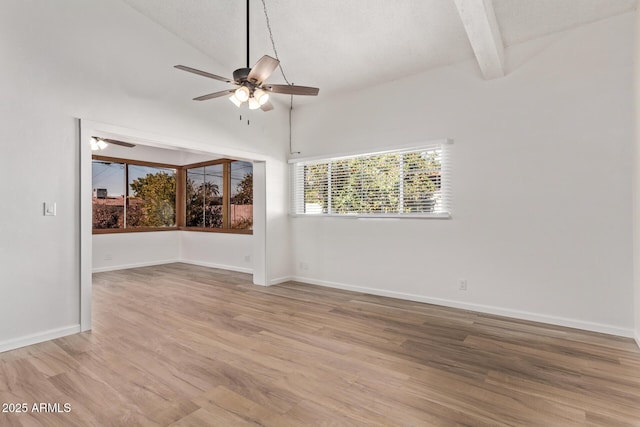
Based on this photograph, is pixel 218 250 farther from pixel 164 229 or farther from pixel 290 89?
pixel 290 89

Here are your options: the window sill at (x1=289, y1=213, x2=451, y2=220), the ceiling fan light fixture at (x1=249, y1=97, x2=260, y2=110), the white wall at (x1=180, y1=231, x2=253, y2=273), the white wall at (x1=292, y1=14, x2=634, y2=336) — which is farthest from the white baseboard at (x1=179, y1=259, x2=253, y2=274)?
the ceiling fan light fixture at (x1=249, y1=97, x2=260, y2=110)

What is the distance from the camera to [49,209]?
3234 mm

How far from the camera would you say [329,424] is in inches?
76.1

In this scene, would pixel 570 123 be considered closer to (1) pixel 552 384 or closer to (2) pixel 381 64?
(2) pixel 381 64

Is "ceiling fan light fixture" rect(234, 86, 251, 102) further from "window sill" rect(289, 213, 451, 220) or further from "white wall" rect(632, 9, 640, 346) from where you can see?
"white wall" rect(632, 9, 640, 346)

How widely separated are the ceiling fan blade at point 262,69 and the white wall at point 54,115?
180 cm

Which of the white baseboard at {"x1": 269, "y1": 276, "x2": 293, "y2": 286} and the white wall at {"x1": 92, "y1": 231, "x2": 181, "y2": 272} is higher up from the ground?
the white wall at {"x1": 92, "y1": 231, "x2": 181, "y2": 272}

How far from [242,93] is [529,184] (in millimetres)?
3190

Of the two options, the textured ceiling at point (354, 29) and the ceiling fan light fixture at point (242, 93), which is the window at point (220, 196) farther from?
the ceiling fan light fixture at point (242, 93)

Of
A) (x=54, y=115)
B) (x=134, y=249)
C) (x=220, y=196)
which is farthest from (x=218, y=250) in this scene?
(x=54, y=115)

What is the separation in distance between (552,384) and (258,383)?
2.09 m

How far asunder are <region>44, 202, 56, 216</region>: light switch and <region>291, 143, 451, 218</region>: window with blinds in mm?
3344

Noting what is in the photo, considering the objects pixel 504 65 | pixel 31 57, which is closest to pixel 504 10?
pixel 504 65

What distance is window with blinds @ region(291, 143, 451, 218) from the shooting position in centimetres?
438
